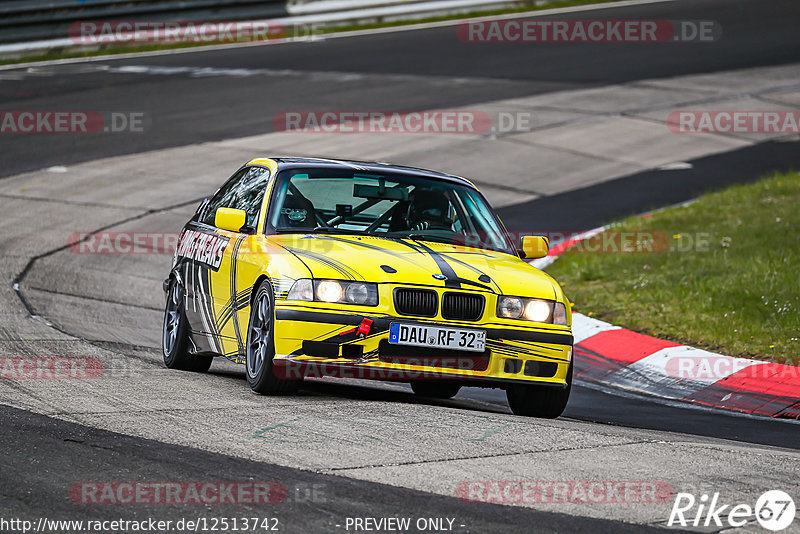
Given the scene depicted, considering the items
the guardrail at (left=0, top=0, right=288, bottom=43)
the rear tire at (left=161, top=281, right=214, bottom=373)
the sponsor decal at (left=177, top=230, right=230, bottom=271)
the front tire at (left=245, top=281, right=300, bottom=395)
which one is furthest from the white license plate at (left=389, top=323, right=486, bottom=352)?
the guardrail at (left=0, top=0, right=288, bottom=43)

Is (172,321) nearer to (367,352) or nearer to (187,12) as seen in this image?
(367,352)

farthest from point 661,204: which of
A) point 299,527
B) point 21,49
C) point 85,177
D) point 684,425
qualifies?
point 21,49

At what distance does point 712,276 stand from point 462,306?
5117 mm

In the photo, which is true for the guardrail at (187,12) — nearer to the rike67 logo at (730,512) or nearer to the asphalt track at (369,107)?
the asphalt track at (369,107)

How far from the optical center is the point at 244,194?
895 centimetres

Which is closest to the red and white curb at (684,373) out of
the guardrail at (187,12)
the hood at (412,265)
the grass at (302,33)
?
the hood at (412,265)

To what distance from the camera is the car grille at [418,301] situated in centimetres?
728

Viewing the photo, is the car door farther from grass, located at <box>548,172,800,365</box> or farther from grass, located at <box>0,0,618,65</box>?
grass, located at <box>0,0,618,65</box>

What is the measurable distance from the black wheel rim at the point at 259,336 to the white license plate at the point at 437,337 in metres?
0.77

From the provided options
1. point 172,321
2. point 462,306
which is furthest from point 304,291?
point 172,321

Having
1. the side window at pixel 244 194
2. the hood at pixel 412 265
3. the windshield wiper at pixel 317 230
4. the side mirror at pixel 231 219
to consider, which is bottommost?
the hood at pixel 412 265

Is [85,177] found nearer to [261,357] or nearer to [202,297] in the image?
[202,297]

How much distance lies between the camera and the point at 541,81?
82.9 feet

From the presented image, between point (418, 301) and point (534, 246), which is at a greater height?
point (534, 246)
